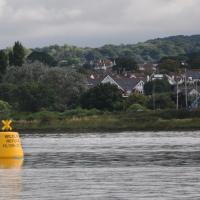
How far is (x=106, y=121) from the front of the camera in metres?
126

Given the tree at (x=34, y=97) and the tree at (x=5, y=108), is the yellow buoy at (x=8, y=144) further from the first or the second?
the tree at (x=34, y=97)

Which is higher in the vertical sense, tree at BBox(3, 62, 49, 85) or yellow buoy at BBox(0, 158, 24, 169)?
tree at BBox(3, 62, 49, 85)

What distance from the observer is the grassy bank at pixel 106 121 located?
12156 centimetres

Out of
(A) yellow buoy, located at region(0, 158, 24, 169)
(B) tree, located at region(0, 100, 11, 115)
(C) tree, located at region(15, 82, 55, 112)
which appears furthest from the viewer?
(C) tree, located at region(15, 82, 55, 112)

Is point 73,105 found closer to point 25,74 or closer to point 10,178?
point 25,74

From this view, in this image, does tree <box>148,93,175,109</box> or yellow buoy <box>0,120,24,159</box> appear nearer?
yellow buoy <box>0,120,24,159</box>

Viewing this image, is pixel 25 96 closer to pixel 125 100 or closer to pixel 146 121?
pixel 125 100

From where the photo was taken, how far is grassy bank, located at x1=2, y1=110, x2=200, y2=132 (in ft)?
399

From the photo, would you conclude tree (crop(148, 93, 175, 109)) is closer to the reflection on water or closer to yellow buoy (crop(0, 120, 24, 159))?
yellow buoy (crop(0, 120, 24, 159))

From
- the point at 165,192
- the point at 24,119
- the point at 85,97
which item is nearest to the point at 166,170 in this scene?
the point at 165,192

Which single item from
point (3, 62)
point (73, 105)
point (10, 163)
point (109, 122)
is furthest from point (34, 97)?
point (10, 163)

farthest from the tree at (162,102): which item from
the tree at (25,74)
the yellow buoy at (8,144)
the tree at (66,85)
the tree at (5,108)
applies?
the yellow buoy at (8,144)

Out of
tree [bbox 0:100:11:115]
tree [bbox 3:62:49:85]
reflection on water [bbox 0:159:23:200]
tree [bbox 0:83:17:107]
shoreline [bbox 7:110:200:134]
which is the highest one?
tree [bbox 3:62:49:85]

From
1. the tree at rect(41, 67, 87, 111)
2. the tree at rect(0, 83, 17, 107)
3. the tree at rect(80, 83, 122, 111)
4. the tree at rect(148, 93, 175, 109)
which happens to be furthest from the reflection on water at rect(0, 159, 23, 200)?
the tree at rect(41, 67, 87, 111)
